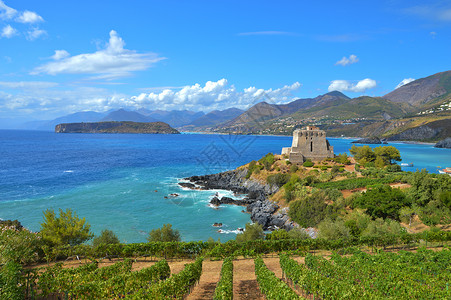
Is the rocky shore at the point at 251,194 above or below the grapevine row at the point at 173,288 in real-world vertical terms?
below

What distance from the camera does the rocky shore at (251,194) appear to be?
45.2 metres

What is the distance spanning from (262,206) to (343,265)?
30.2 m

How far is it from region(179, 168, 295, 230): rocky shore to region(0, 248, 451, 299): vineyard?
946 inches

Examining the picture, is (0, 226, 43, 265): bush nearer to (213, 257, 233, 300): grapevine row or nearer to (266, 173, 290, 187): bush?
(213, 257, 233, 300): grapevine row

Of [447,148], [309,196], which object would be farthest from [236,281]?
[447,148]

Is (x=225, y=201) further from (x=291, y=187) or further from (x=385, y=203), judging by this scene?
(x=385, y=203)

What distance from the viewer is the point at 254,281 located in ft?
62.5

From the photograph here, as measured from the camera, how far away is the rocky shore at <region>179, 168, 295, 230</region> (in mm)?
45188

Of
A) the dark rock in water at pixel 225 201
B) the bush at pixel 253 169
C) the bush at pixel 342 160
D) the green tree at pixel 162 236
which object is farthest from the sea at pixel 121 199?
the bush at pixel 342 160

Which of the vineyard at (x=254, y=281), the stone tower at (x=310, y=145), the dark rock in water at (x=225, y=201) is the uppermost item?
the stone tower at (x=310, y=145)

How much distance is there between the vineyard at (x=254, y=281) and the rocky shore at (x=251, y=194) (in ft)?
78.8

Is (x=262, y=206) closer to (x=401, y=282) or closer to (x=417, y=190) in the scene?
(x=417, y=190)

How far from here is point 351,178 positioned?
52906 mm

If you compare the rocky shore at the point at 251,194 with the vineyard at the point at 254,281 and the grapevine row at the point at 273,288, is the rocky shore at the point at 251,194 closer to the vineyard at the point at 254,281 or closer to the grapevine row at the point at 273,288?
the vineyard at the point at 254,281
